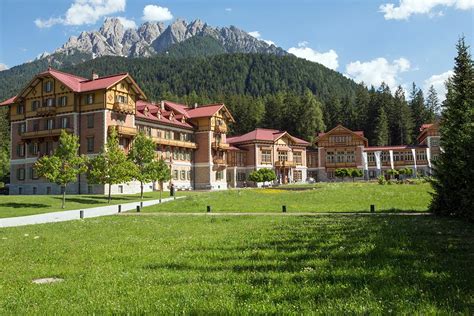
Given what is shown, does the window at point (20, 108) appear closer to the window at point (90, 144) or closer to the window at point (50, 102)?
the window at point (50, 102)

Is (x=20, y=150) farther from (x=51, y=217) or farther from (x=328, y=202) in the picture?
(x=328, y=202)

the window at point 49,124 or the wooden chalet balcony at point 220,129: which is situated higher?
the wooden chalet balcony at point 220,129

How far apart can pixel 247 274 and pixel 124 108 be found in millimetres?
53985

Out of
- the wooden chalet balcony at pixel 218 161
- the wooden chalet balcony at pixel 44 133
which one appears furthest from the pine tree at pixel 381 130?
the wooden chalet balcony at pixel 44 133

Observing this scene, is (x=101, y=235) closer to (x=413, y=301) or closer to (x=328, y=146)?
(x=413, y=301)

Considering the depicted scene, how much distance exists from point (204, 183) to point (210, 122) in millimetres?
10709

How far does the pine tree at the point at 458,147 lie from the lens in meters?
20.5

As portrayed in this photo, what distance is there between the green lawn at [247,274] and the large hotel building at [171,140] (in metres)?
29.4

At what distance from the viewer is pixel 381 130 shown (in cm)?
10588

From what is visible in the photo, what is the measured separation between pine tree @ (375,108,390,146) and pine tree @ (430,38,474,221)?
80.8 metres

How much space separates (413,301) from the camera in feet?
20.7

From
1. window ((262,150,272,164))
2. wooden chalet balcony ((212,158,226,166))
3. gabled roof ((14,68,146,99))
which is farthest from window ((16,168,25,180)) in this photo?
window ((262,150,272,164))

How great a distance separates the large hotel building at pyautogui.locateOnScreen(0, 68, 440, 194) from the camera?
2320 inches

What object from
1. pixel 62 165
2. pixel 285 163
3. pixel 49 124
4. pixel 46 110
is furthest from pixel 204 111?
pixel 62 165
